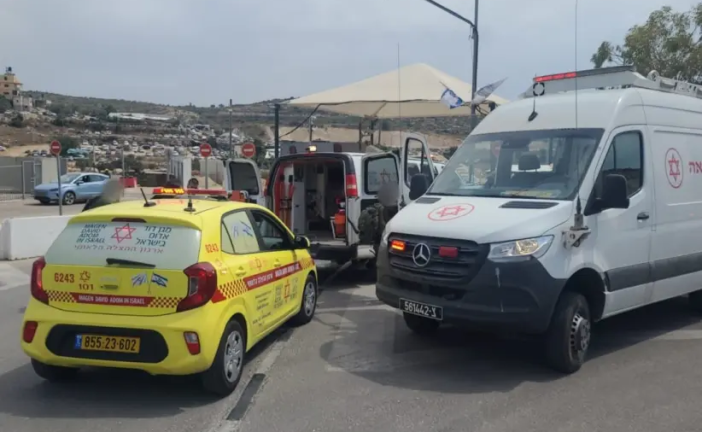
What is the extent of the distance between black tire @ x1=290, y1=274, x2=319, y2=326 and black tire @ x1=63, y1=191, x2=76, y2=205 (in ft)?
88.0

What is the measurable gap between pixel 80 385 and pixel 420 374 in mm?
3014

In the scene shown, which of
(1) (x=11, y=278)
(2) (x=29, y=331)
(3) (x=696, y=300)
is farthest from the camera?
(1) (x=11, y=278)

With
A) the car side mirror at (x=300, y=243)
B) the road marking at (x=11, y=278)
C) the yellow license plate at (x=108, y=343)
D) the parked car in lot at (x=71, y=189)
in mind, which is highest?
the parked car in lot at (x=71, y=189)

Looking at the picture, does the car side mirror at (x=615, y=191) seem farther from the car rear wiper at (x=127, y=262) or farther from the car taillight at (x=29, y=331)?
the car taillight at (x=29, y=331)

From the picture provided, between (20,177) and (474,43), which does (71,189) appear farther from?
(474,43)

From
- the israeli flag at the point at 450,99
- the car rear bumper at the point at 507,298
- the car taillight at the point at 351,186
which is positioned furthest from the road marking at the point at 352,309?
the israeli flag at the point at 450,99

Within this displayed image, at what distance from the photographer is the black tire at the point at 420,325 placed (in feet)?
24.5

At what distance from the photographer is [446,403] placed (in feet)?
18.0

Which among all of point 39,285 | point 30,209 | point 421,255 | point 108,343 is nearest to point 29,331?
point 39,285

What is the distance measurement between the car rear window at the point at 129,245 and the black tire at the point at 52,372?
91cm

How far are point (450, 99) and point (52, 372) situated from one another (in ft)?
33.7

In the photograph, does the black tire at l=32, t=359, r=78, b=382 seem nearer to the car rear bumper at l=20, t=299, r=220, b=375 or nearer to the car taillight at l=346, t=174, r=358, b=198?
the car rear bumper at l=20, t=299, r=220, b=375

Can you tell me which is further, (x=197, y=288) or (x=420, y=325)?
(x=420, y=325)

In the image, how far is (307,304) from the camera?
8.24 m
